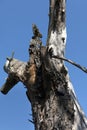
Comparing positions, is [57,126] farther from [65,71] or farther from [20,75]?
[20,75]

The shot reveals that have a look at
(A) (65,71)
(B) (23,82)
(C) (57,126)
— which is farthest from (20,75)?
(C) (57,126)

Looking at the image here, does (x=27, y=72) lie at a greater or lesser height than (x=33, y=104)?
greater

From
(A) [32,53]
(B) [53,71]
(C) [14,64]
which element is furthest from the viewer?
(C) [14,64]

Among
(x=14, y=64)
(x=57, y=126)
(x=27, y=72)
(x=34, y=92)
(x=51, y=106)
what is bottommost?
(x=57, y=126)

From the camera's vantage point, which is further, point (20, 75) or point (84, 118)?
point (20, 75)

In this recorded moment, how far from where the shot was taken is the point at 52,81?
4.09 metres

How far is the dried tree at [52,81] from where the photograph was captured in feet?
12.9

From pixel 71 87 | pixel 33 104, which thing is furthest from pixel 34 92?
pixel 71 87

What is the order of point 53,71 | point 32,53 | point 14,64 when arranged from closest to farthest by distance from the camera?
point 53,71, point 32,53, point 14,64

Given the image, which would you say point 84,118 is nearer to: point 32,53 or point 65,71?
point 65,71

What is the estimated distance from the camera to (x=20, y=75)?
15.4 feet

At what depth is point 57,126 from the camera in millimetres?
3844

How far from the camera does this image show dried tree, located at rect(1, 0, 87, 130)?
12.9 ft

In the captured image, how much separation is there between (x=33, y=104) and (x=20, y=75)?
53cm
